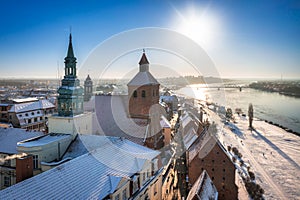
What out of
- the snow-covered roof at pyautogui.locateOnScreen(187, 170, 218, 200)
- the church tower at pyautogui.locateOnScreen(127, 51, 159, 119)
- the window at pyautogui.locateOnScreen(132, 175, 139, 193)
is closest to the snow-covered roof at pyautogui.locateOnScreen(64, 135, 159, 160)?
the window at pyautogui.locateOnScreen(132, 175, 139, 193)

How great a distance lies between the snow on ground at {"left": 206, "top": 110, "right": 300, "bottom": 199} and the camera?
28473 millimetres

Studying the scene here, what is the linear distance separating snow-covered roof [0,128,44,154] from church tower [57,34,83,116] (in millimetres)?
5955

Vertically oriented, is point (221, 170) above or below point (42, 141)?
below

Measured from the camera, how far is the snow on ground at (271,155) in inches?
1121

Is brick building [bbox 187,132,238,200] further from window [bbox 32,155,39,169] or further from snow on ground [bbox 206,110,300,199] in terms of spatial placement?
window [bbox 32,155,39,169]

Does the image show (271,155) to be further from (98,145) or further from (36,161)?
(36,161)

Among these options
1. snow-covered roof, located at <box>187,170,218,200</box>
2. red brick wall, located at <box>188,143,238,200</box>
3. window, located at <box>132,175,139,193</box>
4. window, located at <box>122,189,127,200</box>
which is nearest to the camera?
window, located at <box>122,189,127,200</box>

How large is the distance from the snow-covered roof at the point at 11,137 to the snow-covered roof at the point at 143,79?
11998mm

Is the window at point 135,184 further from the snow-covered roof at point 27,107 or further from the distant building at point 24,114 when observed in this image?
the snow-covered roof at point 27,107

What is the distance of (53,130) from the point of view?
20125mm

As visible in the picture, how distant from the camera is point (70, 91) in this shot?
1970cm

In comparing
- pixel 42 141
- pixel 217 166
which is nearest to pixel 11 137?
pixel 42 141

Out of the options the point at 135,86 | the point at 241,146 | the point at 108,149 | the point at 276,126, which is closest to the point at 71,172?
the point at 108,149

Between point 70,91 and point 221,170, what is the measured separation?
16607mm
